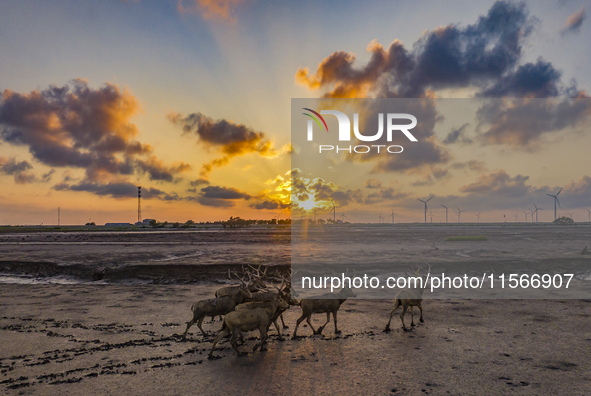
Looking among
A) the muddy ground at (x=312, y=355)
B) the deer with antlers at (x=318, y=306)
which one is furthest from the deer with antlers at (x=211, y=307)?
the deer with antlers at (x=318, y=306)

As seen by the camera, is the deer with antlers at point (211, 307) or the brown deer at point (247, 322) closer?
the brown deer at point (247, 322)

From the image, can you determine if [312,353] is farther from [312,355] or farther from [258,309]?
[258,309]

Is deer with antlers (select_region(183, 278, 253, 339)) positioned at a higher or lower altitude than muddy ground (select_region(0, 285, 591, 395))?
higher

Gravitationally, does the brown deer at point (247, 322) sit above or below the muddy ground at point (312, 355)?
above

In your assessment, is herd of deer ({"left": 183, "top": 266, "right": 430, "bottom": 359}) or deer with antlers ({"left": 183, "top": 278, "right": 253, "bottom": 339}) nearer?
herd of deer ({"left": 183, "top": 266, "right": 430, "bottom": 359})

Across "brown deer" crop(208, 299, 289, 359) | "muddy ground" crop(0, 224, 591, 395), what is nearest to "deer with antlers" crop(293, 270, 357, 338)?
"muddy ground" crop(0, 224, 591, 395)

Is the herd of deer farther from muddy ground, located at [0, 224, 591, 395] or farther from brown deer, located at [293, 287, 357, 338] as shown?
muddy ground, located at [0, 224, 591, 395]

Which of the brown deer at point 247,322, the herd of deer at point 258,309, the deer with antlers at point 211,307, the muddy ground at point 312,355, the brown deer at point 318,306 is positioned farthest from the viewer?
the brown deer at point 318,306

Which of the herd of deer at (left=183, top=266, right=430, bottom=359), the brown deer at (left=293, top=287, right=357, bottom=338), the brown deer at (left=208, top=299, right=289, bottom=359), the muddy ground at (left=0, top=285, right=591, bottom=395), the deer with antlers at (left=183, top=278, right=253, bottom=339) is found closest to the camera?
the muddy ground at (left=0, top=285, right=591, bottom=395)

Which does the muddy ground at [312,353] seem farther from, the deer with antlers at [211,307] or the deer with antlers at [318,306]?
the deer with antlers at [211,307]

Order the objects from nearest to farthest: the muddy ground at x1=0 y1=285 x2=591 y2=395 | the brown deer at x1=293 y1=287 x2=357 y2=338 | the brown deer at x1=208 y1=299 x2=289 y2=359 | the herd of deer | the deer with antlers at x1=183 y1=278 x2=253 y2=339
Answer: the muddy ground at x1=0 y1=285 x2=591 y2=395
the brown deer at x1=208 y1=299 x2=289 y2=359
the herd of deer
the deer with antlers at x1=183 y1=278 x2=253 y2=339
the brown deer at x1=293 y1=287 x2=357 y2=338

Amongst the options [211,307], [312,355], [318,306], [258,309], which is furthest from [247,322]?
[318,306]

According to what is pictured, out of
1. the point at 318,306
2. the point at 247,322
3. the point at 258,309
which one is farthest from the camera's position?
the point at 318,306

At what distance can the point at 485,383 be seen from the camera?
751 cm
